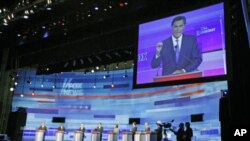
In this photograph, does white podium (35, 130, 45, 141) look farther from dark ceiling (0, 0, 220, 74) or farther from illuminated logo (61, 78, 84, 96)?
illuminated logo (61, 78, 84, 96)

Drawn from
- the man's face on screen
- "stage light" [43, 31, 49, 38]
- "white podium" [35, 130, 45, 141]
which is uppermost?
"stage light" [43, 31, 49, 38]

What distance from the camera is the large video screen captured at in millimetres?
5984

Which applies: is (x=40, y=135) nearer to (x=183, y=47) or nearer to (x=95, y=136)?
(x=95, y=136)

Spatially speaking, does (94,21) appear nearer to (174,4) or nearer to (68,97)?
(174,4)

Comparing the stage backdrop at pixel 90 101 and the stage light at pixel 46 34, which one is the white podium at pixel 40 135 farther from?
the stage backdrop at pixel 90 101

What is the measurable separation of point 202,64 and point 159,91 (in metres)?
6.14

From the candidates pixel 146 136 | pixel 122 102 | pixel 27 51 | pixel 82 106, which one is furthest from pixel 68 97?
pixel 146 136

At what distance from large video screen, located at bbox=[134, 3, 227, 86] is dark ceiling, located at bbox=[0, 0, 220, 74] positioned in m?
0.66

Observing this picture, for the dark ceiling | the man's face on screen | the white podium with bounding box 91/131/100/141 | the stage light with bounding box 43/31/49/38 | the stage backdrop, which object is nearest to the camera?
the white podium with bounding box 91/131/100/141

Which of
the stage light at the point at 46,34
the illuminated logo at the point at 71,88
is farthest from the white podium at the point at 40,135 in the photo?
the illuminated logo at the point at 71,88

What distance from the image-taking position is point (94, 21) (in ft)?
29.8

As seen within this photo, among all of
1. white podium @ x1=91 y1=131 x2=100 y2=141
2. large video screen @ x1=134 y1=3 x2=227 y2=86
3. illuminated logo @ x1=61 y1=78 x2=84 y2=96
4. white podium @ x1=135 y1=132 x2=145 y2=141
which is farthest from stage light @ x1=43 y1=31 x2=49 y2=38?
white podium @ x1=135 y1=132 x2=145 y2=141

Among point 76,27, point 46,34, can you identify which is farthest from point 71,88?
point 76,27

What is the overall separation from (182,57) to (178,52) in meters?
0.15
